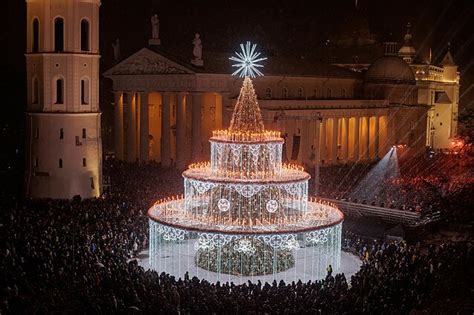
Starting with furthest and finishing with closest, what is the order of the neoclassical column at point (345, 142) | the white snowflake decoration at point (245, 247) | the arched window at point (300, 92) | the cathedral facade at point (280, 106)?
the neoclassical column at point (345, 142), the arched window at point (300, 92), the cathedral facade at point (280, 106), the white snowflake decoration at point (245, 247)

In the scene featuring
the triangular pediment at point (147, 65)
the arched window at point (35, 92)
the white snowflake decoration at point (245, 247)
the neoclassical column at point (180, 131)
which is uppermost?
the triangular pediment at point (147, 65)

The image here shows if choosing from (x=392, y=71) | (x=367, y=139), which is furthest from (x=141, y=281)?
(x=392, y=71)

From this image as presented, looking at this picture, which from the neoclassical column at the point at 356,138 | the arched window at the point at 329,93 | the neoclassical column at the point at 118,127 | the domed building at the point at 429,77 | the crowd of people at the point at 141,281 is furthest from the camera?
the domed building at the point at 429,77

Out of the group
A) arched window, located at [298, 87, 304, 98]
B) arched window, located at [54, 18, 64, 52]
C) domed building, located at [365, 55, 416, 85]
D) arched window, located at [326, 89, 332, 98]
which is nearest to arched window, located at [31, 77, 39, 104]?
arched window, located at [54, 18, 64, 52]

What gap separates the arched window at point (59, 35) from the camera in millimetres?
41719

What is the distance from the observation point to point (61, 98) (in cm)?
4197

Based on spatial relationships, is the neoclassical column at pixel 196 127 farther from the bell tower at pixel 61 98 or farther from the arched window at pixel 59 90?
the arched window at pixel 59 90

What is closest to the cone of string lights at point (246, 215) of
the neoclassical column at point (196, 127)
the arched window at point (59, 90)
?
the arched window at point (59, 90)

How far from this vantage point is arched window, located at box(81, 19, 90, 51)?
42.5 meters

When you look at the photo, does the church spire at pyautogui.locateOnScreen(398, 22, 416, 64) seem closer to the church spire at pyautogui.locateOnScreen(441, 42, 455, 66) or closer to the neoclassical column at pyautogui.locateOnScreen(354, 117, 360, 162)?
the church spire at pyautogui.locateOnScreen(441, 42, 455, 66)

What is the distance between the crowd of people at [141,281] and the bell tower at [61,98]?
9101 millimetres

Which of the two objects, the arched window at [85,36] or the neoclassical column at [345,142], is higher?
the arched window at [85,36]

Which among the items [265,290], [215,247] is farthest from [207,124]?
[265,290]

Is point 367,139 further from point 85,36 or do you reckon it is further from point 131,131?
point 85,36
